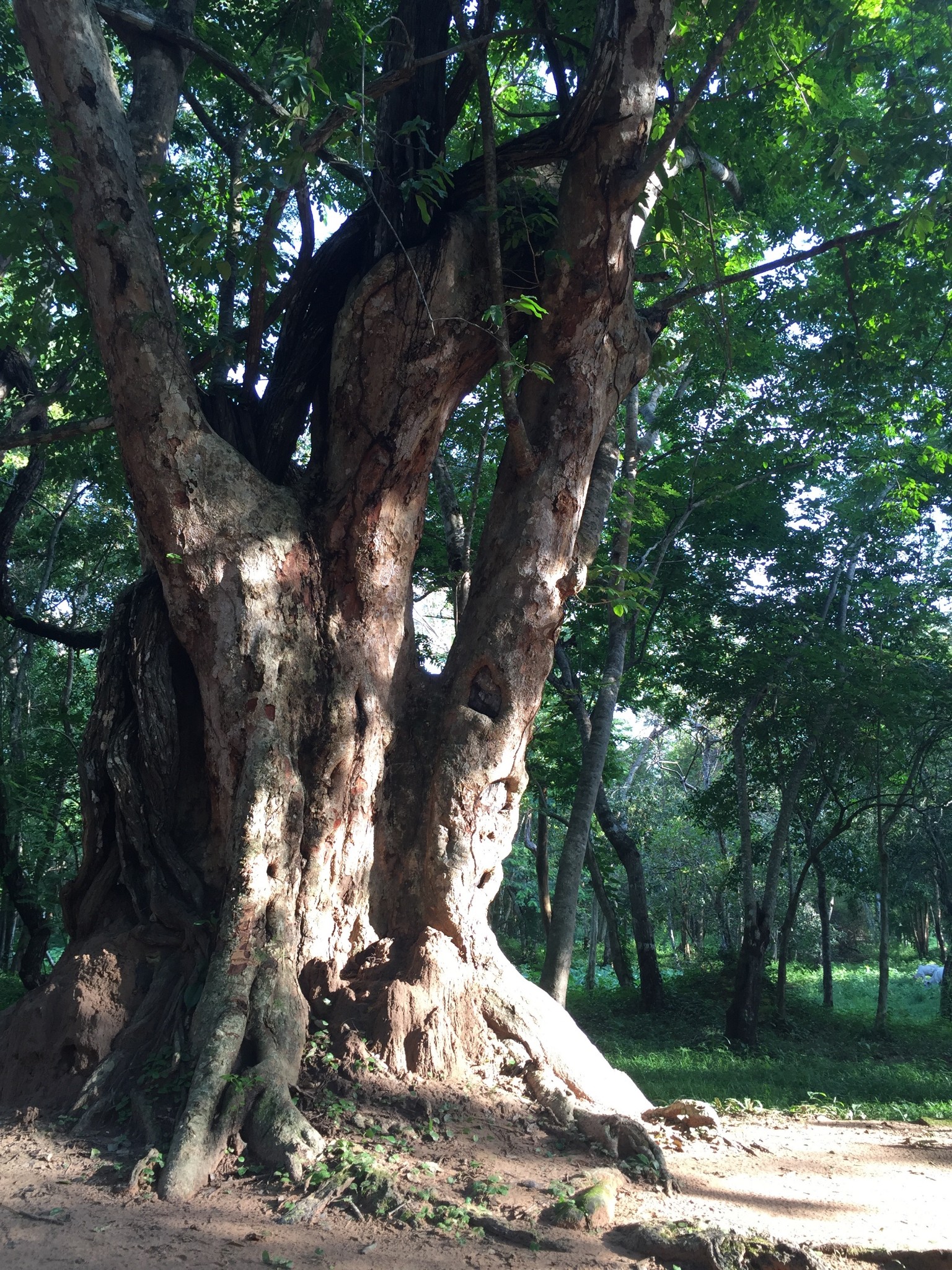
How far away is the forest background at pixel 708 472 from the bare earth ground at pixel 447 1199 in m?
3.24

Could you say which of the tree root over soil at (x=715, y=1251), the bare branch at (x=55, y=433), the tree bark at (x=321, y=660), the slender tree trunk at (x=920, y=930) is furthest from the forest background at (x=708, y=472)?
the slender tree trunk at (x=920, y=930)

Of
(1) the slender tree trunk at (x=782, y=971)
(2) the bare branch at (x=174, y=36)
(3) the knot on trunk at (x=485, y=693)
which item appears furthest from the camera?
(1) the slender tree trunk at (x=782, y=971)

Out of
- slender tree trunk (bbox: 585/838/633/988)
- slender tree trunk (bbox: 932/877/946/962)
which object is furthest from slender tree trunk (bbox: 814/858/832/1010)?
slender tree trunk (bbox: 932/877/946/962)

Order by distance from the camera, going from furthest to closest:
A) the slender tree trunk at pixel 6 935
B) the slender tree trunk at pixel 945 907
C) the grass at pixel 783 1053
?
1. the slender tree trunk at pixel 6 935
2. the slender tree trunk at pixel 945 907
3. the grass at pixel 783 1053

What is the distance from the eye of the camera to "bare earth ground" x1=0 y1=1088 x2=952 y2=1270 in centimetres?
315

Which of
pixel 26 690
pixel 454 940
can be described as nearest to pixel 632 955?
pixel 26 690

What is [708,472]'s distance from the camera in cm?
1105

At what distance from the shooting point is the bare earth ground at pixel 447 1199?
3148mm

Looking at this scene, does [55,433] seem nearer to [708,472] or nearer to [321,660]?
[321,660]

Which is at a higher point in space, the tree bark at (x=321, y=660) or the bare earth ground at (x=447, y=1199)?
the tree bark at (x=321, y=660)

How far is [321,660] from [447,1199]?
8.52 ft

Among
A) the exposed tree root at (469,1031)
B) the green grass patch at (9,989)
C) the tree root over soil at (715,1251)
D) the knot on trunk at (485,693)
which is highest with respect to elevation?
the knot on trunk at (485,693)

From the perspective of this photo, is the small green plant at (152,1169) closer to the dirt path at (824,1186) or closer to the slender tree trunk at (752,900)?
the dirt path at (824,1186)

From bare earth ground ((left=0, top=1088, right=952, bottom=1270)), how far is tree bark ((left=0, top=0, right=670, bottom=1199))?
1.03ft
